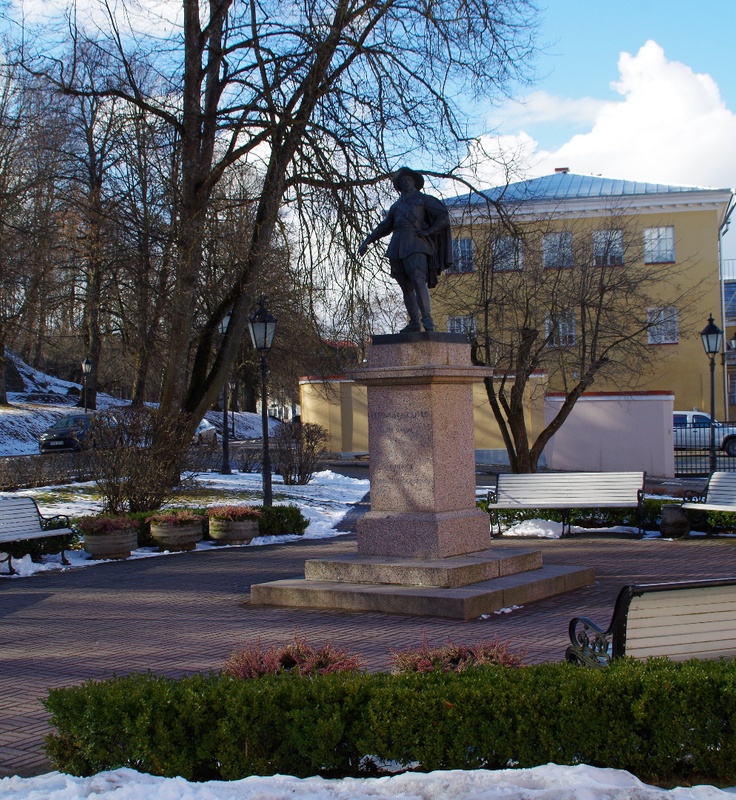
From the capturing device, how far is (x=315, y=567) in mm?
10141

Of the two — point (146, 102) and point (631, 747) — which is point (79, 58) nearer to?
point (146, 102)

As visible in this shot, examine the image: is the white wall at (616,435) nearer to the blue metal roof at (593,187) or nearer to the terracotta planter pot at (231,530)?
the blue metal roof at (593,187)

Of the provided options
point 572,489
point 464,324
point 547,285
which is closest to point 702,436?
point 547,285

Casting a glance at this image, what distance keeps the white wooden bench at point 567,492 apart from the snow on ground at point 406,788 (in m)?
11.1

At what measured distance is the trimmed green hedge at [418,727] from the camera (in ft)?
15.1

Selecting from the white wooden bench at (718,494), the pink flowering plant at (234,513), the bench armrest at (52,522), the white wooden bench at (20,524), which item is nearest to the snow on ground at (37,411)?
the pink flowering plant at (234,513)

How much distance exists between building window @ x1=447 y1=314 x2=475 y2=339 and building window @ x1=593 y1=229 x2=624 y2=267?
10.4 feet

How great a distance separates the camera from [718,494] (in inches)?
574

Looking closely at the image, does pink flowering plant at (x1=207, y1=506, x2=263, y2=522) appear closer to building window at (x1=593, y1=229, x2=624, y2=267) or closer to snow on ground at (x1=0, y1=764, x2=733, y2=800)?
snow on ground at (x1=0, y1=764, x2=733, y2=800)

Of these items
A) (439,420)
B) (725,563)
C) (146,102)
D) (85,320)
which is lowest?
(725,563)

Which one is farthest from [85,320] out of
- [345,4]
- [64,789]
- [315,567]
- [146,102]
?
[64,789]

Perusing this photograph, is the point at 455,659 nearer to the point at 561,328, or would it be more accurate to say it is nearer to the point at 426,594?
the point at 426,594

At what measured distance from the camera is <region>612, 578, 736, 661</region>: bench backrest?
524 centimetres

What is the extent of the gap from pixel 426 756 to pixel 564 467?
2667 centimetres
